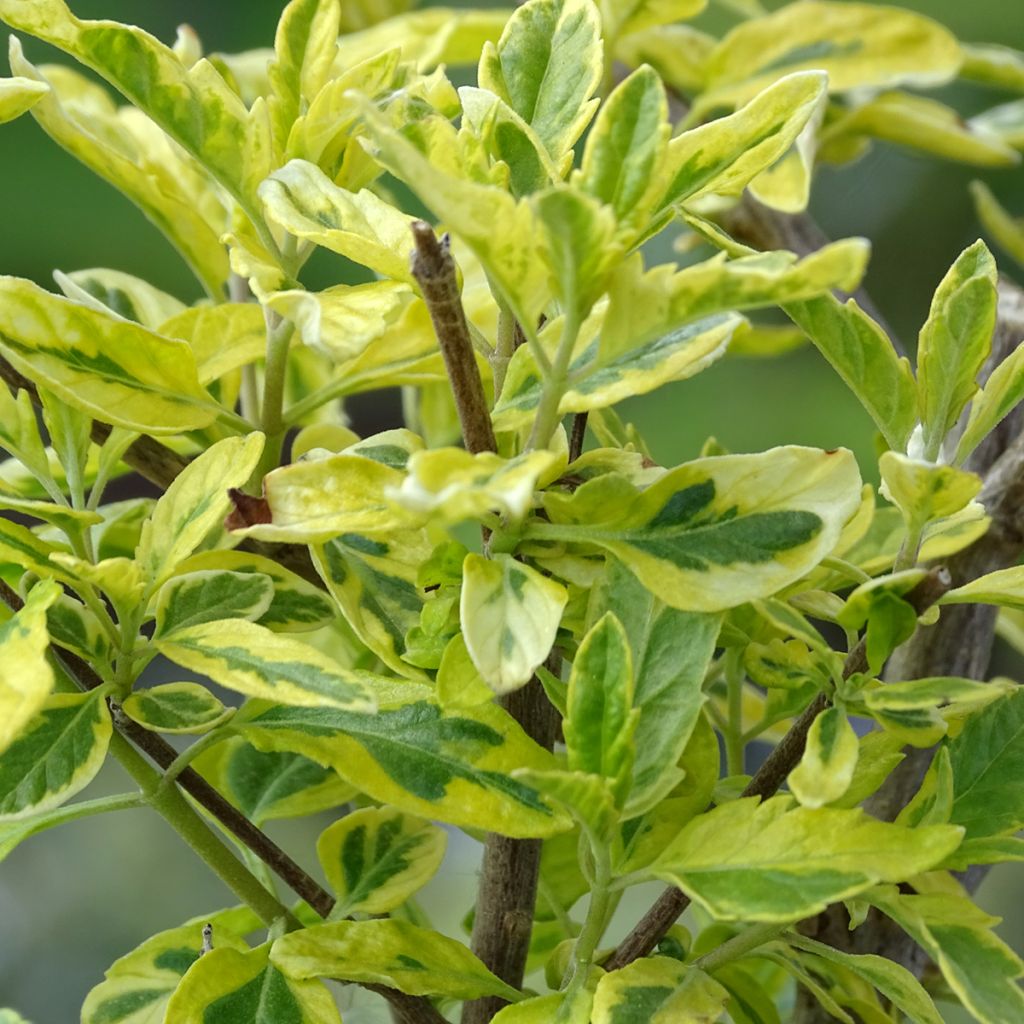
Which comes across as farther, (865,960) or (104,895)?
(104,895)

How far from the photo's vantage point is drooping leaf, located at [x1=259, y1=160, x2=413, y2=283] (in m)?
0.28

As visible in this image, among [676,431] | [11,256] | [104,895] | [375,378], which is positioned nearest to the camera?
[375,378]

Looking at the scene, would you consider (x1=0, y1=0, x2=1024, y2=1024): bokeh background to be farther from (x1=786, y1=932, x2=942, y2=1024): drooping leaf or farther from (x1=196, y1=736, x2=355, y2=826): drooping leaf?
(x1=786, y1=932, x2=942, y2=1024): drooping leaf

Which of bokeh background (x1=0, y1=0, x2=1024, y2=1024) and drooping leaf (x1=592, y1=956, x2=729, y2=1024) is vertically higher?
drooping leaf (x1=592, y1=956, x2=729, y2=1024)

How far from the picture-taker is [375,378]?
376 mm

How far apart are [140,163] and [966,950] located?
13.7 inches

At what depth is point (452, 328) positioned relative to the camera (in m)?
0.26

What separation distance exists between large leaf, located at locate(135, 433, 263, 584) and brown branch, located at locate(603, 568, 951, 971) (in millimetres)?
144

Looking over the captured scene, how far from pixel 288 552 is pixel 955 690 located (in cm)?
21

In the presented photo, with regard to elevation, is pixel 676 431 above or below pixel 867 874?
below

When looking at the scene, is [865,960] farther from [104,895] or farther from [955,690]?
[104,895]

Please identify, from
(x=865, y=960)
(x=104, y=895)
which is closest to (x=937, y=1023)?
(x=865, y=960)

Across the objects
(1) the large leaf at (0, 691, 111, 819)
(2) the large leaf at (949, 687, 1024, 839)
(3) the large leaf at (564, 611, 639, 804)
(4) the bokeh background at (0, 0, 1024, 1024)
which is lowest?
(4) the bokeh background at (0, 0, 1024, 1024)

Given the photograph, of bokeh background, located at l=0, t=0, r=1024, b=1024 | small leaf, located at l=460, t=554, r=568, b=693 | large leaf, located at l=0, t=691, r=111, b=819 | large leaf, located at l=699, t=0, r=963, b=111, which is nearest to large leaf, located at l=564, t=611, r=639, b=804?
small leaf, located at l=460, t=554, r=568, b=693
